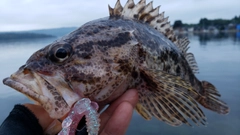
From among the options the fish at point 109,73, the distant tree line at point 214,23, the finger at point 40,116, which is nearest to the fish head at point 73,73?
the fish at point 109,73

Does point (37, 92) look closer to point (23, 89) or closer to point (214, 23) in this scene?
point (23, 89)

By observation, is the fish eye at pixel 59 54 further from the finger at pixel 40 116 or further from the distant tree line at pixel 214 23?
the distant tree line at pixel 214 23

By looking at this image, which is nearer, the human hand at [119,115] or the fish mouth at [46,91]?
the fish mouth at [46,91]

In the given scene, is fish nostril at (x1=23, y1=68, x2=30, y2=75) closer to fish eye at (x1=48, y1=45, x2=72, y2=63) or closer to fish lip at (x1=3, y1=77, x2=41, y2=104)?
fish lip at (x1=3, y1=77, x2=41, y2=104)

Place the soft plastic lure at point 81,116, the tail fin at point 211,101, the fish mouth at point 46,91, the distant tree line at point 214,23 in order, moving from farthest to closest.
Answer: the distant tree line at point 214,23, the tail fin at point 211,101, the fish mouth at point 46,91, the soft plastic lure at point 81,116

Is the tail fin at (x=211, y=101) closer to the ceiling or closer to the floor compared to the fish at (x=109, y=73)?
closer to the floor

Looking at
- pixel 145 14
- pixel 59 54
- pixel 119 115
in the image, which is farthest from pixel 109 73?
pixel 145 14

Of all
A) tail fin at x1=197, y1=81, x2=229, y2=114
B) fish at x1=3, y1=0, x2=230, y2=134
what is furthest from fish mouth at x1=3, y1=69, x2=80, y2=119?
tail fin at x1=197, y1=81, x2=229, y2=114

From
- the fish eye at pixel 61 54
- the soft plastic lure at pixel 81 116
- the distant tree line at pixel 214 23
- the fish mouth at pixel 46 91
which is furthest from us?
the distant tree line at pixel 214 23
